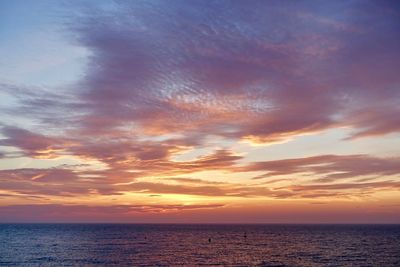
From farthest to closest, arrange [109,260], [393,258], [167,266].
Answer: [393,258] → [109,260] → [167,266]

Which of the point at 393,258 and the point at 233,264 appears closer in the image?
the point at 233,264

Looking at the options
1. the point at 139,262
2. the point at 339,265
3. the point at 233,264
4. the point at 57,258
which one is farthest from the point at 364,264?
the point at 57,258

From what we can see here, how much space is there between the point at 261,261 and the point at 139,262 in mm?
26566

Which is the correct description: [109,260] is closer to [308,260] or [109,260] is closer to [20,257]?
[20,257]

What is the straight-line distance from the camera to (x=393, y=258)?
311ft

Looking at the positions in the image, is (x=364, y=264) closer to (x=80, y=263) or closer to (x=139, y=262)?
(x=139, y=262)

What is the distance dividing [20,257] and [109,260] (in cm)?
2424

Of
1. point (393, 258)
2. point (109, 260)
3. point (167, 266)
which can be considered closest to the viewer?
point (167, 266)

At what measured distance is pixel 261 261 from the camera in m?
89.8

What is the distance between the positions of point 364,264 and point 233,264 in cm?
2707

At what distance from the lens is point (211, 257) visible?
322ft

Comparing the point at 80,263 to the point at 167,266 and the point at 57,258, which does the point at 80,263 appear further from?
the point at 167,266

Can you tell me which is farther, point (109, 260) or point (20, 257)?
point (20, 257)

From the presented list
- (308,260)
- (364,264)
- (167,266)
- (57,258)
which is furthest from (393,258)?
(57,258)
